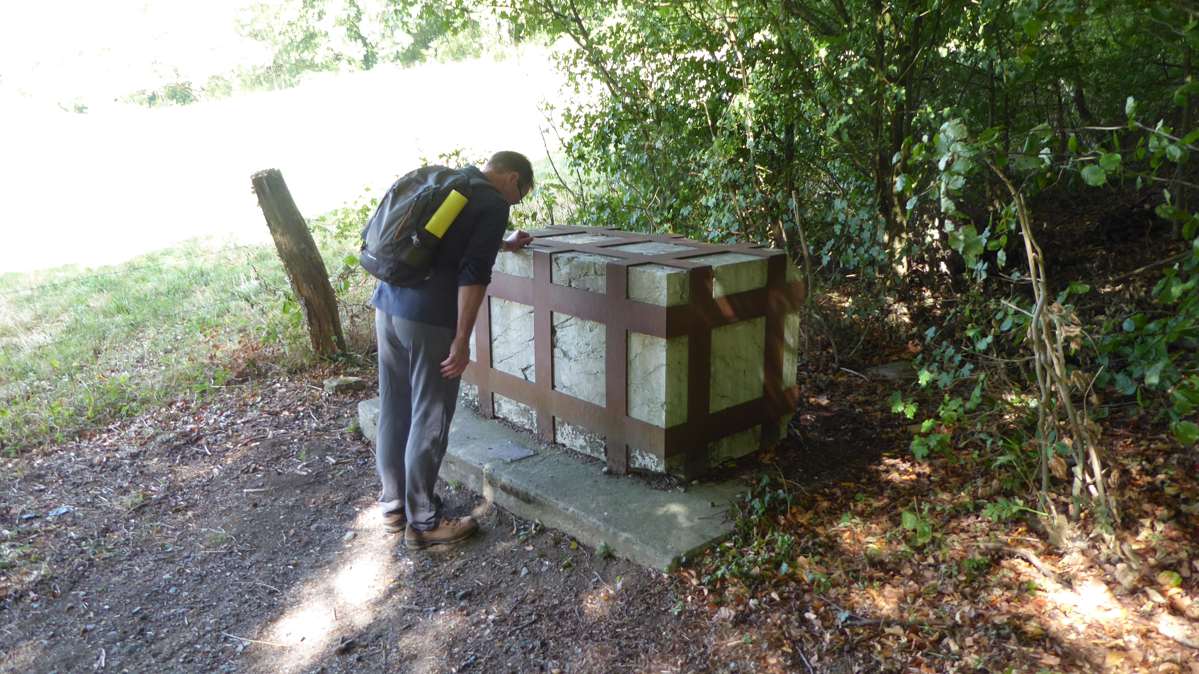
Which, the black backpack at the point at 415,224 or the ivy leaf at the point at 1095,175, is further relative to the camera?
the black backpack at the point at 415,224

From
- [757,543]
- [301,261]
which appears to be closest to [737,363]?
[757,543]

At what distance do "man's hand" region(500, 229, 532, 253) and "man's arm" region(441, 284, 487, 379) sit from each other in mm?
797

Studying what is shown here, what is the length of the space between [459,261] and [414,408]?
2.42ft

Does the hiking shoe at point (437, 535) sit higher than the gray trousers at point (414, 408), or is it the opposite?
the gray trousers at point (414, 408)

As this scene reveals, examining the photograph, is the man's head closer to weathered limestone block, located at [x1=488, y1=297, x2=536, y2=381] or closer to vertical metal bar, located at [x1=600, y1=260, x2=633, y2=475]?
vertical metal bar, located at [x1=600, y1=260, x2=633, y2=475]

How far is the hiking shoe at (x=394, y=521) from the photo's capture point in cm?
413

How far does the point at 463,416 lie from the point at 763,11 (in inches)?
130

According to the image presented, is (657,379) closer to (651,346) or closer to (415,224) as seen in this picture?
(651,346)

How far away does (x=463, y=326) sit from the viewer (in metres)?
3.66

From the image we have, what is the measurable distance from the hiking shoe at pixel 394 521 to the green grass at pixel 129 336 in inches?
119

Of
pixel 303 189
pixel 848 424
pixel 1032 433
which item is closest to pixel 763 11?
pixel 848 424

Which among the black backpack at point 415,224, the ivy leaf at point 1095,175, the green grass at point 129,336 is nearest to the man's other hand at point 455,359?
the black backpack at point 415,224

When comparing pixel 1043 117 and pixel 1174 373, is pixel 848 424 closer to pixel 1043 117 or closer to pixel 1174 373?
pixel 1174 373

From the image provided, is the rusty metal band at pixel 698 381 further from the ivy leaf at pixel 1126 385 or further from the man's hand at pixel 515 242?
the ivy leaf at pixel 1126 385
